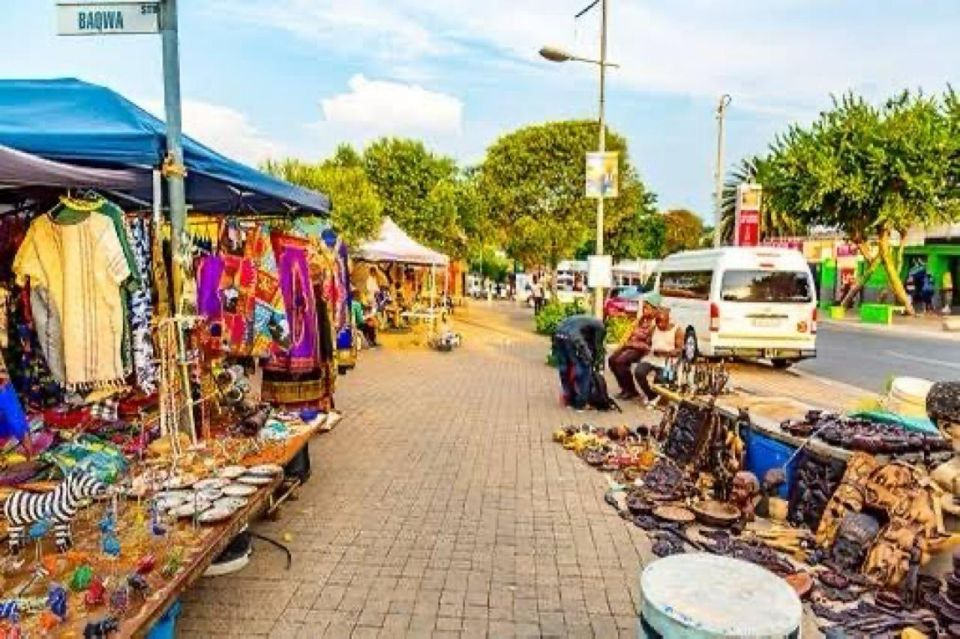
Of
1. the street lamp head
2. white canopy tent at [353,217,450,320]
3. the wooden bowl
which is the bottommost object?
the wooden bowl

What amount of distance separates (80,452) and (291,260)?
260 cm

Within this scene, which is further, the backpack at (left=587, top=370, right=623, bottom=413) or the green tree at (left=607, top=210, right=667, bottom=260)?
the green tree at (left=607, top=210, right=667, bottom=260)

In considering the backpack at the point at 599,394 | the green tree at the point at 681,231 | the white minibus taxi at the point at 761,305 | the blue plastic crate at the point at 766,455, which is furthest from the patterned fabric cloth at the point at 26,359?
the green tree at the point at 681,231

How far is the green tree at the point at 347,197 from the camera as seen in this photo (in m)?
21.4

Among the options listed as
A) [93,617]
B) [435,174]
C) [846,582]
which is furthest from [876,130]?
[93,617]

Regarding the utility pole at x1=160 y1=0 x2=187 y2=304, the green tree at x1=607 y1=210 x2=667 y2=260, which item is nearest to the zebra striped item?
the utility pole at x1=160 y1=0 x2=187 y2=304

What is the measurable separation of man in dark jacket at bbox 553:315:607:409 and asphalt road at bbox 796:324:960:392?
5.79 metres

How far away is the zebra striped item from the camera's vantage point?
3.21 m

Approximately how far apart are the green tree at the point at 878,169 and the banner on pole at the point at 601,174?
50.1ft

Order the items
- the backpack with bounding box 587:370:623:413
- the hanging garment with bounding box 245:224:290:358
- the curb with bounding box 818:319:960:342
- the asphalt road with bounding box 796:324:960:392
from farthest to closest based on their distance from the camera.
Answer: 1. the curb with bounding box 818:319:960:342
2. the asphalt road with bounding box 796:324:960:392
3. the backpack with bounding box 587:370:623:413
4. the hanging garment with bounding box 245:224:290:358

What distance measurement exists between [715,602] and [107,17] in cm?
484

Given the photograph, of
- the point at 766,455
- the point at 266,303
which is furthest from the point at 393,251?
the point at 766,455

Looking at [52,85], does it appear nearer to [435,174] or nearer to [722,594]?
[722,594]

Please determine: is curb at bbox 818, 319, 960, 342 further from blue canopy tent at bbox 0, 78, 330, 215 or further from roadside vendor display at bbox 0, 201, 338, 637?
blue canopy tent at bbox 0, 78, 330, 215
